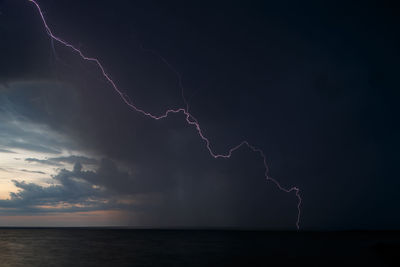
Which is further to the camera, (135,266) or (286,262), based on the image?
(286,262)

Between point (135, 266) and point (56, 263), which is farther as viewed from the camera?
point (56, 263)

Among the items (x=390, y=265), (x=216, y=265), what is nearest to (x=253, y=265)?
(x=216, y=265)

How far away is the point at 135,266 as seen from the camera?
802 inches

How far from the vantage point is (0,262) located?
22156 mm

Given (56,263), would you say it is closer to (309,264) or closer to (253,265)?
(253,265)

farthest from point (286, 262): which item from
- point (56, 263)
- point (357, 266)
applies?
point (56, 263)

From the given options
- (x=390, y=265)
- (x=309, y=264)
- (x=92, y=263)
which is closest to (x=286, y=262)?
(x=309, y=264)

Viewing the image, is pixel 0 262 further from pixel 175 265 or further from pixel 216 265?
pixel 216 265

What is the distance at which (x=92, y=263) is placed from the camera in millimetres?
21688

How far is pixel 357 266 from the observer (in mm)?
20984

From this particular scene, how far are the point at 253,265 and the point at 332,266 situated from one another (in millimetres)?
4953

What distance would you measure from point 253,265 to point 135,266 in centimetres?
738

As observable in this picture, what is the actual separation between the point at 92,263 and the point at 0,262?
6371 millimetres

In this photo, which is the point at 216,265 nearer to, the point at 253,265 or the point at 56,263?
the point at 253,265
